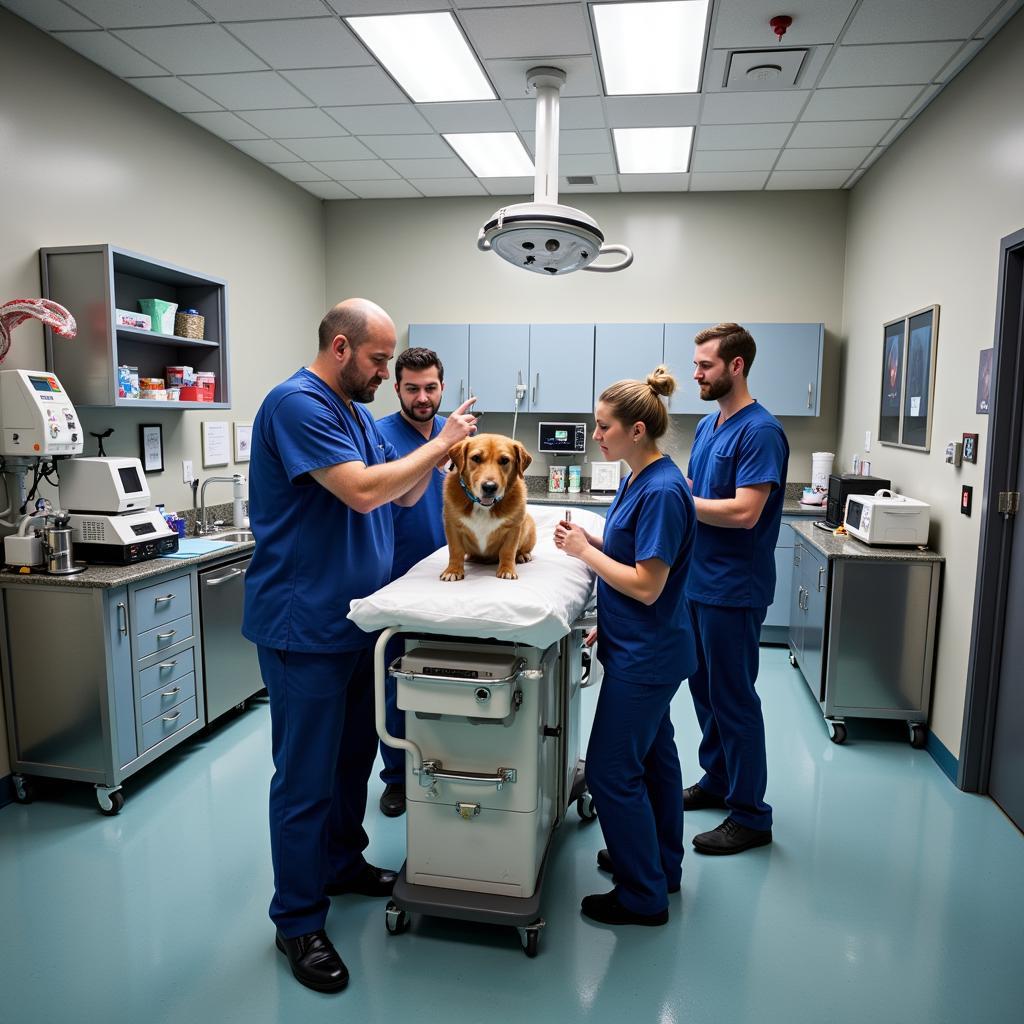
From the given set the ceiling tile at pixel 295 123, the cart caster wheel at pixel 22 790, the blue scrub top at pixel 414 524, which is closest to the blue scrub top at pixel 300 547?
the blue scrub top at pixel 414 524

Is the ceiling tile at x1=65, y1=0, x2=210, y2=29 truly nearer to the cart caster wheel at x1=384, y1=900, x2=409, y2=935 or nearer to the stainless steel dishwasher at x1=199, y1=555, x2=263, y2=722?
the stainless steel dishwasher at x1=199, y1=555, x2=263, y2=722

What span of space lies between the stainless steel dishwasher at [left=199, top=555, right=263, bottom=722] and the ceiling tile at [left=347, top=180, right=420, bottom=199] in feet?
9.39

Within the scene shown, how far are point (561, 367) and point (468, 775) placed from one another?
3.63 meters

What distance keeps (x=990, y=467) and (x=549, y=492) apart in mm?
2975

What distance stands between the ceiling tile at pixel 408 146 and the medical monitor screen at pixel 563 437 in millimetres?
1845

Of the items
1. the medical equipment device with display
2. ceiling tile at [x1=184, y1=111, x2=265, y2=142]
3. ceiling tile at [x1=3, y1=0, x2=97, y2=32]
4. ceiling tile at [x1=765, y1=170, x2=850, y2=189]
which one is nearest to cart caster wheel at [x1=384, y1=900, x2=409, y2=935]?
the medical equipment device with display

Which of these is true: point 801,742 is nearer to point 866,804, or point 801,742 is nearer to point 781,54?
point 866,804

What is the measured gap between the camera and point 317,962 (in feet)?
6.09

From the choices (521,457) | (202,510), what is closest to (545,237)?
(521,457)

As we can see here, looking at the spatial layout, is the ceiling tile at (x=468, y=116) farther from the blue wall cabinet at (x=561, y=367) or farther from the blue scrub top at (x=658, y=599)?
the blue scrub top at (x=658, y=599)

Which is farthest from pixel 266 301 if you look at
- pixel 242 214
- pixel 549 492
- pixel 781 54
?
pixel 781 54

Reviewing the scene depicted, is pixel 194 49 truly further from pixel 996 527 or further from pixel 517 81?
pixel 996 527

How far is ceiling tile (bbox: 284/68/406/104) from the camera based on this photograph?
10.9 feet

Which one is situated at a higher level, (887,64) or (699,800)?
(887,64)
